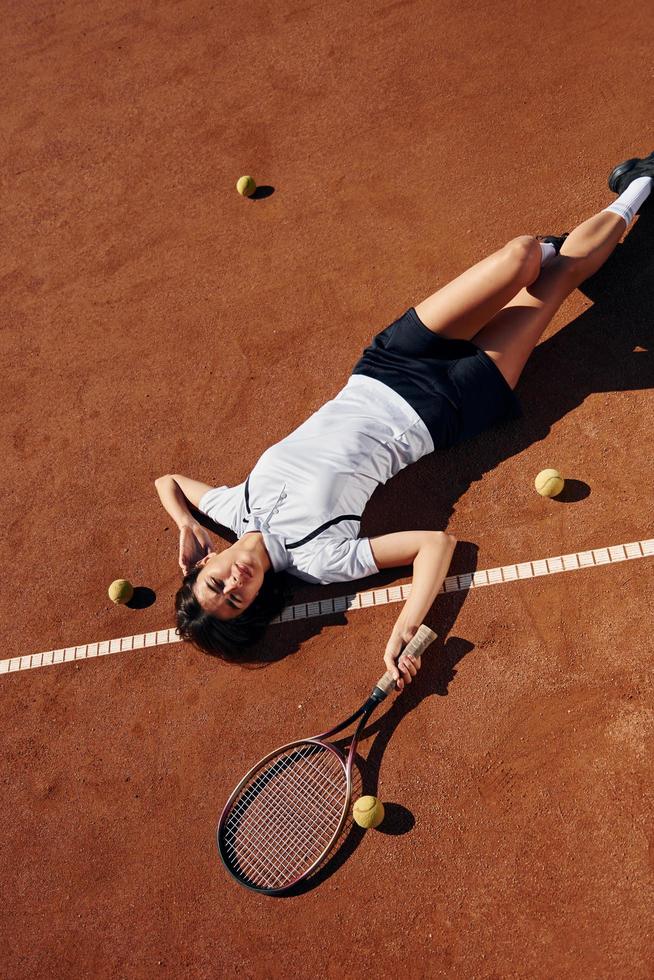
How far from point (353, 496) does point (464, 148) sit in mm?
4035

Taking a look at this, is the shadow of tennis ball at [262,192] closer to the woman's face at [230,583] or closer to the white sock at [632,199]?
the white sock at [632,199]

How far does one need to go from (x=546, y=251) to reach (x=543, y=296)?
Result: 0.37 m

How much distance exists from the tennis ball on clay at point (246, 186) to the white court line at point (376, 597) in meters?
A: 4.39

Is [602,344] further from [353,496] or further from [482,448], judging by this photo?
[353,496]

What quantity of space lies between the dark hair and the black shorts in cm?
166

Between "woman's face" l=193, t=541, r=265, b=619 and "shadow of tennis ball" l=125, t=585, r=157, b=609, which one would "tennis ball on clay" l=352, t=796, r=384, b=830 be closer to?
"woman's face" l=193, t=541, r=265, b=619

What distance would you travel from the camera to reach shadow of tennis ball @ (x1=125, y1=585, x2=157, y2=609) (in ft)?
20.3

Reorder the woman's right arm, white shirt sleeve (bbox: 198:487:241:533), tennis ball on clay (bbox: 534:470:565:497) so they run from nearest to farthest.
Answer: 1. tennis ball on clay (bbox: 534:470:565:497)
2. white shirt sleeve (bbox: 198:487:241:533)
3. the woman's right arm

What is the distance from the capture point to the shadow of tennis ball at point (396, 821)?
16.9 ft

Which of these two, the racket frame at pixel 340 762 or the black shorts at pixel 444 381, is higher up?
the black shorts at pixel 444 381

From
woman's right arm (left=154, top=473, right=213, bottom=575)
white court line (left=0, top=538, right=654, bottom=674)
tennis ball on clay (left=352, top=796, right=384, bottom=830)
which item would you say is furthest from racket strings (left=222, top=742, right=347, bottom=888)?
woman's right arm (left=154, top=473, right=213, bottom=575)

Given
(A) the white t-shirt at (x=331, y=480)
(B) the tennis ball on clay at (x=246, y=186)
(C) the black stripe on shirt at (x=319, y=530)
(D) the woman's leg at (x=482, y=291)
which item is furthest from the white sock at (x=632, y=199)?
(B) the tennis ball on clay at (x=246, y=186)

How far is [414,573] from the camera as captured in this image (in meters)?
5.16

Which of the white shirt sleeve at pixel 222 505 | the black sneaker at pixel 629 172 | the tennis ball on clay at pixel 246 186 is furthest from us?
the tennis ball on clay at pixel 246 186
